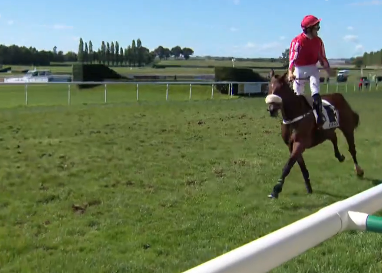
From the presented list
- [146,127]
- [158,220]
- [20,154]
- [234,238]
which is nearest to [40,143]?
[20,154]

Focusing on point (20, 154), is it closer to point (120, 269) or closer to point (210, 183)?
point (210, 183)

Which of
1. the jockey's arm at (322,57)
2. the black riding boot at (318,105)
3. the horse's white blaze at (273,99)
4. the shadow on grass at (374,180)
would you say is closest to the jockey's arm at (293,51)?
the jockey's arm at (322,57)

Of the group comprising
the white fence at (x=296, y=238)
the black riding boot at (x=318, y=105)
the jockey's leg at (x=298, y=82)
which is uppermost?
the jockey's leg at (x=298, y=82)

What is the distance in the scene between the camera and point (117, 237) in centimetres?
500

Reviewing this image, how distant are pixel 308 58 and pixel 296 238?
17.6 ft

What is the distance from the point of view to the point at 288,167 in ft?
22.5

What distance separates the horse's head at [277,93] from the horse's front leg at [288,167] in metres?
0.70

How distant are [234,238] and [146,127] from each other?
903 centimetres

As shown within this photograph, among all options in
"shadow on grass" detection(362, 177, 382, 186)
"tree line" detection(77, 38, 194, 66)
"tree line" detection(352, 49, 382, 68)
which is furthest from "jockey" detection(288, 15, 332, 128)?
"tree line" detection(77, 38, 194, 66)

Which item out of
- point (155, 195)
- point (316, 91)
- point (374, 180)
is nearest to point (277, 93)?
point (316, 91)

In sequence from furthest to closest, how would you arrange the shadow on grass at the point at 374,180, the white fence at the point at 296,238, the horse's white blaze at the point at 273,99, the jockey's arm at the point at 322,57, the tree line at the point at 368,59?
the tree line at the point at 368,59
the shadow on grass at the point at 374,180
the jockey's arm at the point at 322,57
the horse's white blaze at the point at 273,99
the white fence at the point at 296,238

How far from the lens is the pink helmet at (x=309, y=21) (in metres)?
6.86

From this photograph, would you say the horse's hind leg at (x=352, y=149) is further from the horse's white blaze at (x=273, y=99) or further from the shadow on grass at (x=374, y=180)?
the horse's white blaze at (x=273, y=99)

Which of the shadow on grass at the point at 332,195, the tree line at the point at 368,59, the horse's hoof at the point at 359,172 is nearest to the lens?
the shadow on grass at the point at 332,195
